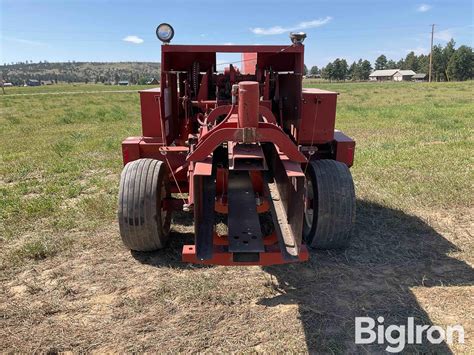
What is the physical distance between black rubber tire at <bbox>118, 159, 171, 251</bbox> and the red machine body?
14.4 inches

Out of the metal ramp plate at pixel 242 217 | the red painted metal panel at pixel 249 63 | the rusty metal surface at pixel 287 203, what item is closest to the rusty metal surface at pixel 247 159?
the rusty metal surface at pixel 287 203

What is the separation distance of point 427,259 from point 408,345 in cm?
157

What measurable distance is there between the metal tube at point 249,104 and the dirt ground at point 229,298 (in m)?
1.56

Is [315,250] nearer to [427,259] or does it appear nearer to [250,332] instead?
[427,259]

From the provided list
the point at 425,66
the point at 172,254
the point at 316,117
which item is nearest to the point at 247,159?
the point at 172,254

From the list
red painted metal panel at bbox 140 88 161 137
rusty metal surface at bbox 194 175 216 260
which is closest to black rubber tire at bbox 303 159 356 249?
rusty metal surface at bbox 194 175 216 260

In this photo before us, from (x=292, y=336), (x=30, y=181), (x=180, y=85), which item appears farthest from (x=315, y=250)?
(x=30, y=181)

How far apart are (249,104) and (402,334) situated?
208cm

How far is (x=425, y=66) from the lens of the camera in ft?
→ 399

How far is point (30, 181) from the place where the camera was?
784 cm

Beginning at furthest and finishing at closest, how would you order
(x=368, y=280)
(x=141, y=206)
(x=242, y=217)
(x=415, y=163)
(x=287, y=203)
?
(x=415, y=163) → (x=141, y=206) → (x=368, y=280) → (x=242, y=217) → (x=287, y=203)

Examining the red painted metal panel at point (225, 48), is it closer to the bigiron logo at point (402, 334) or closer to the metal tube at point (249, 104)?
the metal tube at point (249, 104)

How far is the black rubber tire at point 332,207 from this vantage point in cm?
420

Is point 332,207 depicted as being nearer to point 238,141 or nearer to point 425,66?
point 238,141
